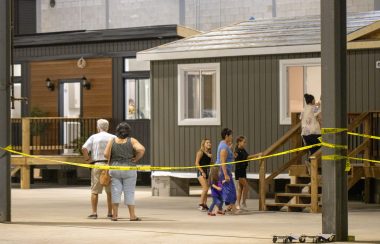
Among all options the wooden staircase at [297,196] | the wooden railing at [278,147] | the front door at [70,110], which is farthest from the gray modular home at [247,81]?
the front door at [70,110]

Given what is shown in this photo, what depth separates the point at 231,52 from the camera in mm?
26484

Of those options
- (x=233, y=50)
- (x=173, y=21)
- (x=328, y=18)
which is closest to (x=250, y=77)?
(x=233, y=50)

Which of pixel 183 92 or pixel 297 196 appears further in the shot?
pixel 183 92

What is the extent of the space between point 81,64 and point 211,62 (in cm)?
751

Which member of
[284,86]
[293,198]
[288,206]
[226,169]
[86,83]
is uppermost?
[86,83]

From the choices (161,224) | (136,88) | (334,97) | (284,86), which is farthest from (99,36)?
(334,97)

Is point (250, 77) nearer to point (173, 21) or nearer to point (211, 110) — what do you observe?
point (211, 110)

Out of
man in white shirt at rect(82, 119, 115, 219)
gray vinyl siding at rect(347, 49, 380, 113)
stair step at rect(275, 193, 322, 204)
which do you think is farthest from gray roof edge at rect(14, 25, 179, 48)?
man in white shirt at rect(82, 119, 115, 219)

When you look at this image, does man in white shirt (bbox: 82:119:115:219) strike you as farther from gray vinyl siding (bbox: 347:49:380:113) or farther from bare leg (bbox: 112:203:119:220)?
gray vinyl siding (bbox: 347:49:380:113)

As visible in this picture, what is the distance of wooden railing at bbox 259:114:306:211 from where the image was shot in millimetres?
22281

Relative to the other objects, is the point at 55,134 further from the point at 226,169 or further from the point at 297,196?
the point at 226,169

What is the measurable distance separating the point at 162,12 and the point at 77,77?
37.6 feet

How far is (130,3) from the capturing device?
45.3 m

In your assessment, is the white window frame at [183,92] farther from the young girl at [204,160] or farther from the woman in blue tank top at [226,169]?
the woman in blue tank top at [226,169]
